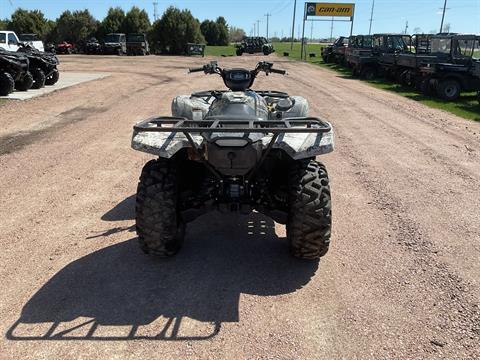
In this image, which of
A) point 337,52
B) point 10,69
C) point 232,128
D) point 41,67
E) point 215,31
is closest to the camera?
point 232,128

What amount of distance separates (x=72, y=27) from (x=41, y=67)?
139ft

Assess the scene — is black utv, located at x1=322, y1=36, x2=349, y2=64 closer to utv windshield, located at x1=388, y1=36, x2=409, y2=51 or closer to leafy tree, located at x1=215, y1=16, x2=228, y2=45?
utv windshield, located at x1=388, y1=36, x2=409, y2=51

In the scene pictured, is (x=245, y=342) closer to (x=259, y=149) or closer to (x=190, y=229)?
(x=259, y=149)

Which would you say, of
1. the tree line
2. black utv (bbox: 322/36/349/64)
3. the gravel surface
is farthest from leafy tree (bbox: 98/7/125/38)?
the gravel surface

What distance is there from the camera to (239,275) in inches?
146

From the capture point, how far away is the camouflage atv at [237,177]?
10.9 feet

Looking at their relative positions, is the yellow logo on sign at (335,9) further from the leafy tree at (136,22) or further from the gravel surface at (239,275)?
the gravel surface at (239,275)

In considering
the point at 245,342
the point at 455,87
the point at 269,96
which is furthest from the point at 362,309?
the point at 455,87

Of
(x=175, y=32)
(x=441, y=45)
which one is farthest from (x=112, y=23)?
(x=441, y=45)

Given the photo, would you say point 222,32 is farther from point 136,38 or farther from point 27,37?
point 27,37

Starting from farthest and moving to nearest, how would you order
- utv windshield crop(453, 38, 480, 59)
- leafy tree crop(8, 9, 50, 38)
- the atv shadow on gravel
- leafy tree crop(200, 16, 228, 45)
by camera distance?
leafy tree crop(200, 16, 228, 45) → leafy tree crop(8, 9, 50, 38) → utv windshield crop(453, 38, 480, 59) → the atv shadow on gravel

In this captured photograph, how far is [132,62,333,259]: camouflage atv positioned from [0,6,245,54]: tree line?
5139 cm

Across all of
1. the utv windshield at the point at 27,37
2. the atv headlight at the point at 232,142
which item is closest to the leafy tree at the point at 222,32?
the utv windshield at the point at 27,37

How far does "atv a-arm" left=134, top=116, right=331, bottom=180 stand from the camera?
313cm
